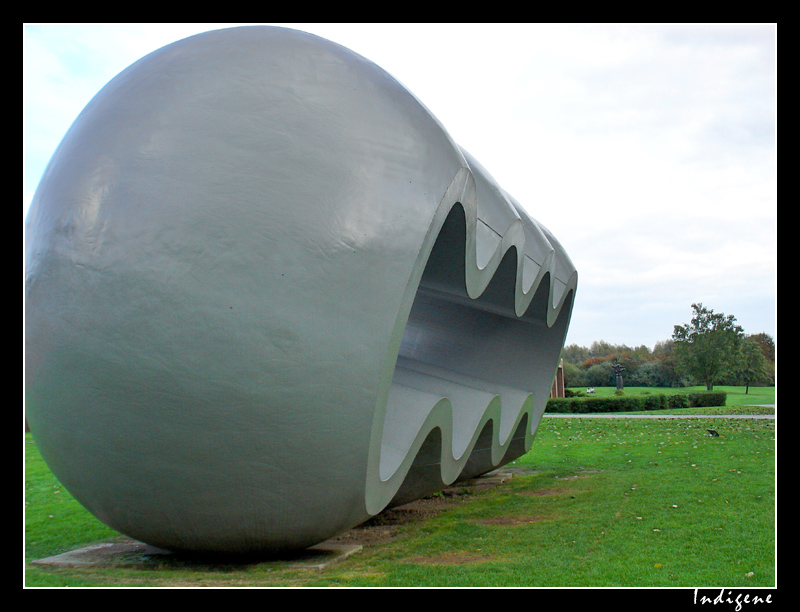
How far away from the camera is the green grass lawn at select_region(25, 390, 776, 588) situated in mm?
5957

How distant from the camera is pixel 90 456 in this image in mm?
5730

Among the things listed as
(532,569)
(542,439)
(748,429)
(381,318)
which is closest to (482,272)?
(381,318)

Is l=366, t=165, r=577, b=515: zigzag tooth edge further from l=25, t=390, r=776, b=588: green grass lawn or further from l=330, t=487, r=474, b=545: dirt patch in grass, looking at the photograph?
l=330, t=487, r=474, b=545: dirt patch in grass

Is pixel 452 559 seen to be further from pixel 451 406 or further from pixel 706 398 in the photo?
pixel 706 398

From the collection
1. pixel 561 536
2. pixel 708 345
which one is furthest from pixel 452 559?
pixel 708 345

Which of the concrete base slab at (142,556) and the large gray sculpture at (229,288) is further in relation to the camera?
the concrete base slab at (142,556)

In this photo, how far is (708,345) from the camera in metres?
39.3

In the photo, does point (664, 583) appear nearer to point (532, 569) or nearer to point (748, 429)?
point (532, 569)

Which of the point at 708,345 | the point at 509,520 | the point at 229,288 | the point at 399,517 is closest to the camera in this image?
the point at 229,288

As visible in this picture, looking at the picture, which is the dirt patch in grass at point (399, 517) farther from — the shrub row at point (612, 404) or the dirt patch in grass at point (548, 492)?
the shrub row at point (612, 404)

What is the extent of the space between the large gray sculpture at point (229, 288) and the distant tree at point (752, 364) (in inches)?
1532

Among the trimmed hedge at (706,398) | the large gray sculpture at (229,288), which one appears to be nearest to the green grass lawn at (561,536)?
the large gray sculpture at (229,288)

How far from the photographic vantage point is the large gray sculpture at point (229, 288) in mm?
5434

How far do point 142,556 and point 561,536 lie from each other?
4.61 m
